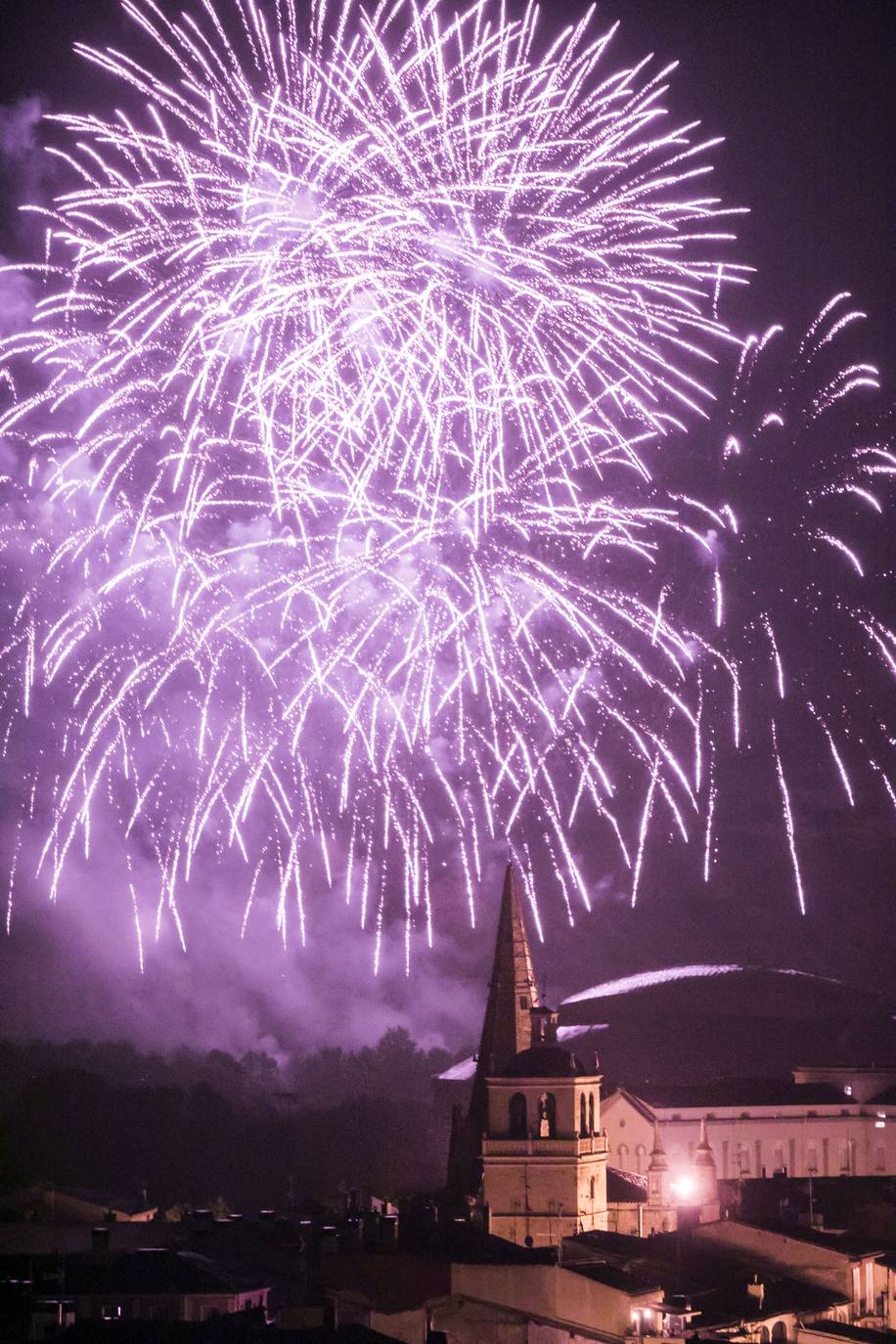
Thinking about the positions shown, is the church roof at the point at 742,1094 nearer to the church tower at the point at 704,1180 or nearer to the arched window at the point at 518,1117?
the church tower at the point at 704,1180

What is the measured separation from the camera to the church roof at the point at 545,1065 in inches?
2363

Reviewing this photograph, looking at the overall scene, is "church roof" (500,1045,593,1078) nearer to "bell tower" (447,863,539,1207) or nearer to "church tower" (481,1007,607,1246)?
"church tower" (481,1007,607,1246)

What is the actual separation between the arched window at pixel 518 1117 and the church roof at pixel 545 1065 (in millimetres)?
657

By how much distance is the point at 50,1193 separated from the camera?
62.6 m

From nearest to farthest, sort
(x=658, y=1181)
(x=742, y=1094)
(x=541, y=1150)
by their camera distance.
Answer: (x=541, y=1150) < (x=658, y=1181) < (x=742, y=1094)

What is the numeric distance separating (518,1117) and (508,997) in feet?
23.4

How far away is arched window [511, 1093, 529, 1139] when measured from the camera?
5972 centimetres

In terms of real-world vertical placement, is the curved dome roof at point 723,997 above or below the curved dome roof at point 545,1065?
above

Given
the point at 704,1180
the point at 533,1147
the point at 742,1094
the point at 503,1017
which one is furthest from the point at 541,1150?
the point at 742,1094

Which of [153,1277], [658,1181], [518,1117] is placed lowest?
[153,1277]

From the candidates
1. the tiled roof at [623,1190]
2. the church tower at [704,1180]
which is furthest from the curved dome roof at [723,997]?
the tiled roof at [623,1190]

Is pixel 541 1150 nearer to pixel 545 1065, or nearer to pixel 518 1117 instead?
pixel 518 1117

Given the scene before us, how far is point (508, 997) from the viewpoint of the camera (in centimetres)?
6675

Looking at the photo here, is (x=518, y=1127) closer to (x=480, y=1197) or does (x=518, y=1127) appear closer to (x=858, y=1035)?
(x=480, y=1197)
